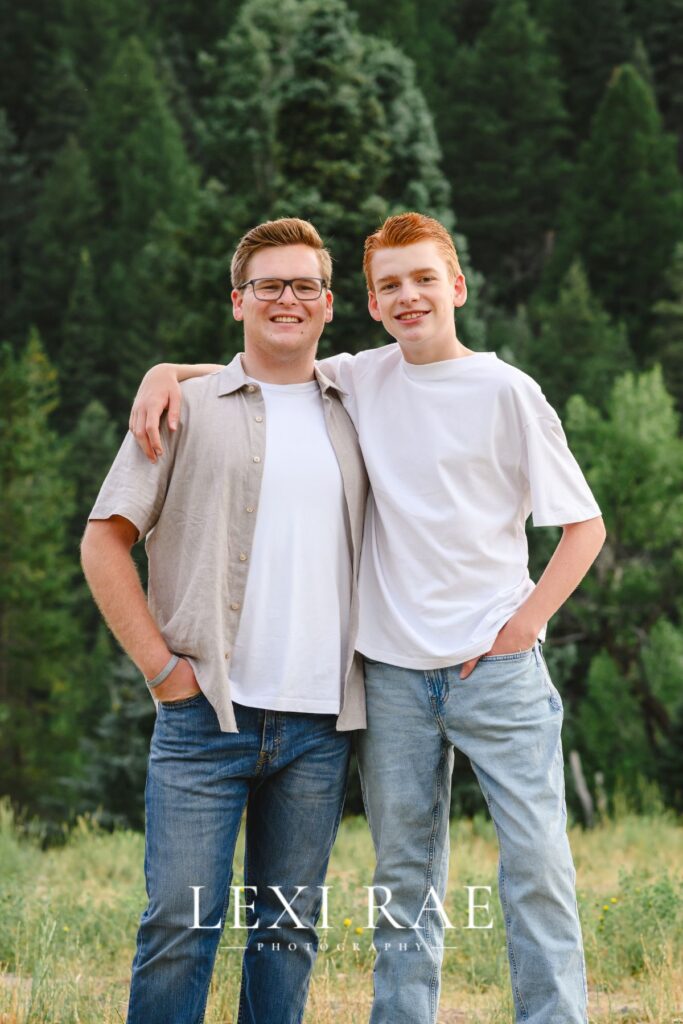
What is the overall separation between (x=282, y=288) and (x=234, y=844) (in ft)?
4.68

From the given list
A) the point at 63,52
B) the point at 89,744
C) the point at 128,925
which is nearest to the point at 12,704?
the point at 89,744

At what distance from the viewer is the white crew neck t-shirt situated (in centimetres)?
331

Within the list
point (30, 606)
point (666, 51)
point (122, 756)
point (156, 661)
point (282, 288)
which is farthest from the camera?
point (666, 51)

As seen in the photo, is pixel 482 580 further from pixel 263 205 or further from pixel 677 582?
pixel 677 582

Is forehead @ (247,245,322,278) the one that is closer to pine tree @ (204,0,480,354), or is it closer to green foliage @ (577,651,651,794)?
pine tree @ (204,0,480,354)

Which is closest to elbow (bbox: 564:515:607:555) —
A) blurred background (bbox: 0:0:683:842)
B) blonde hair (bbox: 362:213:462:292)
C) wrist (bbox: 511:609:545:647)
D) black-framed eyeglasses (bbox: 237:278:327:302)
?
wrist (bbox: 511:609:545:647)

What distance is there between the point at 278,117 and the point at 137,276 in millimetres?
24643

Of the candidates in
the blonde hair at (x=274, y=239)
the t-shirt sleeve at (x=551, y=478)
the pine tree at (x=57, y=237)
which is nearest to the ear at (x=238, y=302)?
the blonde hair at (x=274, y=239)

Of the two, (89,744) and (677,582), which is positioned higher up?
(677,582)

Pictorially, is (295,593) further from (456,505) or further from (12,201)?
(12,201)

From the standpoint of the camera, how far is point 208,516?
10.8 ft

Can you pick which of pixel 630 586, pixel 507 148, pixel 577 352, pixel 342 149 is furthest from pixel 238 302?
pixel 507 148

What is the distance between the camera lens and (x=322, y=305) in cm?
349

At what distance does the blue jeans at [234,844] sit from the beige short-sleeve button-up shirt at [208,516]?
0.10 metres
